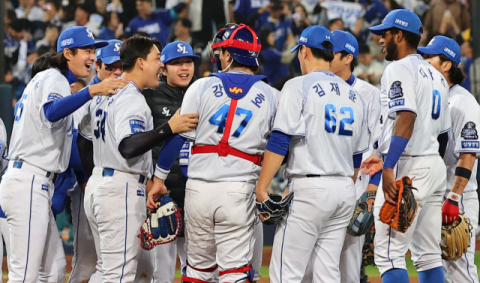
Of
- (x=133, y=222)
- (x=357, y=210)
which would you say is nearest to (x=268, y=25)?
(x=357, y=210)

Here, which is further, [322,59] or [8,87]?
[8,87]

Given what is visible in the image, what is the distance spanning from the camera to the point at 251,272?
11.0ft

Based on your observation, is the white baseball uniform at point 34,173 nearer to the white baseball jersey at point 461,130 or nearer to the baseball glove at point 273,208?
the baseball glove at point 273,208

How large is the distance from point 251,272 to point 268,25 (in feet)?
19.6

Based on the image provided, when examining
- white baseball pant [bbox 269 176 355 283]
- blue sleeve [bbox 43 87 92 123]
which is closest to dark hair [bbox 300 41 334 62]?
white baseball pant [bbox 269 176 355 283]

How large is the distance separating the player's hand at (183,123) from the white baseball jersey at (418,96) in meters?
1.28

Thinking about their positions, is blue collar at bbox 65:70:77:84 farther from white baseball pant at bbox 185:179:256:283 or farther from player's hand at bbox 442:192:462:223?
player's hand at bbox 442:192:462:223

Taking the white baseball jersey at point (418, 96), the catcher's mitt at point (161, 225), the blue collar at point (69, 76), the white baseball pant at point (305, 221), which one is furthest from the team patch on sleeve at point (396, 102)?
the blue collar at point (69, 76)

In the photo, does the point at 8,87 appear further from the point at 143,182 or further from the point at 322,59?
the point at 322,59

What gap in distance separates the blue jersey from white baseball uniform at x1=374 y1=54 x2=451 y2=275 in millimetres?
5349

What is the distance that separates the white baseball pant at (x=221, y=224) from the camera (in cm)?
323

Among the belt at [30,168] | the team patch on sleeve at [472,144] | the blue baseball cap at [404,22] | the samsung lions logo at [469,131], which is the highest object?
the blue baseball cap at [404,22]

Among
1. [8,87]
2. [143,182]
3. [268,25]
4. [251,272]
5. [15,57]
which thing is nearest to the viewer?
[251,272]

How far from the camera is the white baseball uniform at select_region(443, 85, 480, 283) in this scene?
419 centimetres
